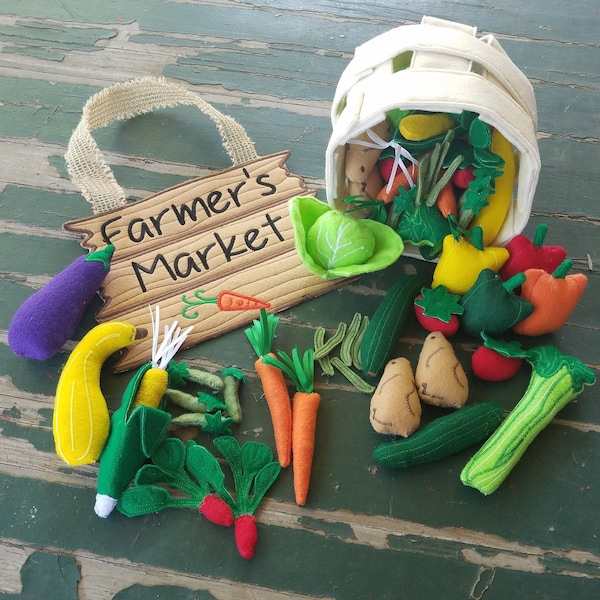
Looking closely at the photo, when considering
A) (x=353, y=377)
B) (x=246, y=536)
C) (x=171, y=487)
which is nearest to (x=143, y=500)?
(x=171, y=487)

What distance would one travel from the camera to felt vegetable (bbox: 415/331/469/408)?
902mm

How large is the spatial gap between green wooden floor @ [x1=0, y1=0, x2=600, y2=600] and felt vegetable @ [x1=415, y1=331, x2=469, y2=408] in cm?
6

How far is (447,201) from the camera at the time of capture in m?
1.00

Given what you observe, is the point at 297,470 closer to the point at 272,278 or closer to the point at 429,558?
the point at 429,558

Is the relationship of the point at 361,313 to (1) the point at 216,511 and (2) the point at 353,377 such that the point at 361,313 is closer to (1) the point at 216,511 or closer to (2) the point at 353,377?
(2) the point at 353,377

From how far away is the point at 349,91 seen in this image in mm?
924

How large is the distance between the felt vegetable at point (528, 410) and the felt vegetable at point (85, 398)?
0.53 m

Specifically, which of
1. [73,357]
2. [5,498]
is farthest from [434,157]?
[5,498]

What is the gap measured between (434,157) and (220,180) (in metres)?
0.44

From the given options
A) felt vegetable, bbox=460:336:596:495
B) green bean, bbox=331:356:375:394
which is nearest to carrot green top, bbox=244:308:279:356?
green bean, bbox=331:356:375:394

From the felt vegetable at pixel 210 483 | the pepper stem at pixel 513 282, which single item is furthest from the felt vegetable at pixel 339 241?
the felt vegetable at pixel 210 483

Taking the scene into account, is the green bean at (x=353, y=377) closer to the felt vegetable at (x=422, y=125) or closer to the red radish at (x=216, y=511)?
the red radish at (x=216, y=511)

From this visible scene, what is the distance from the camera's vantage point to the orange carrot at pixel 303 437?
0.88 meters

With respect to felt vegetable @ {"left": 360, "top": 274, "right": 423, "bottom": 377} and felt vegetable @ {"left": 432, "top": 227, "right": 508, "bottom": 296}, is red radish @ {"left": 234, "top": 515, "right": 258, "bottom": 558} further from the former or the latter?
felt vegetable @ {"left": 432, "top": 227, "right": 508, "bottom": 296}
